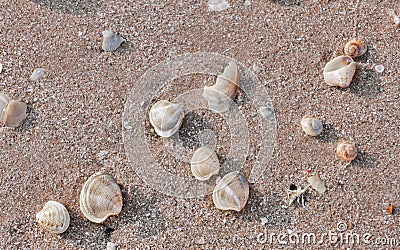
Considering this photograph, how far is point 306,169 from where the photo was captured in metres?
2.97

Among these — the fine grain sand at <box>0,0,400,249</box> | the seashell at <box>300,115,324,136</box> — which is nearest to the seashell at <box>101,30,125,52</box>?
the fine grain sand at <box>0,0,400,249</box>

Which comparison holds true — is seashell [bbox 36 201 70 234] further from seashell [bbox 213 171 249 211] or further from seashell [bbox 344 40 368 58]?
seashell [bbox 344 40 368 58]

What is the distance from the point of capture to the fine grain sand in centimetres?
292

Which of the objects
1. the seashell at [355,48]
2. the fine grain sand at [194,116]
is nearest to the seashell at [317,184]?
the fine grain sand at [194,116]

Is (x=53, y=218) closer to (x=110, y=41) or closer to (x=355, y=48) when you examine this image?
(x=110, y=41)

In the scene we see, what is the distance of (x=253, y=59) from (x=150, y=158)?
3.22 feet

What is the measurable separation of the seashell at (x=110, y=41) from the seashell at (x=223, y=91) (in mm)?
702

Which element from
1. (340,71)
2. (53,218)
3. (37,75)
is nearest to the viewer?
(53,218)

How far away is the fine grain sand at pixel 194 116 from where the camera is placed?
115 inches

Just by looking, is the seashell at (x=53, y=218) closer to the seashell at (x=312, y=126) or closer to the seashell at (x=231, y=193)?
the seashell at (x=231, y=193)

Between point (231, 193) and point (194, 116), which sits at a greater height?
point (194, 116)

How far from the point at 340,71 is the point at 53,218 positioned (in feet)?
6.85

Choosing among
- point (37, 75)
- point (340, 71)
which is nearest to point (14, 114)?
point (37, 75)

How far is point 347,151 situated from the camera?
2.90 meters
